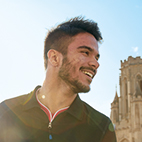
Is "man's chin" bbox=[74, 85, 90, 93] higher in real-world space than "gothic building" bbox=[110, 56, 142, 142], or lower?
lower

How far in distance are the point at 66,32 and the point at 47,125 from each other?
0.88 meters

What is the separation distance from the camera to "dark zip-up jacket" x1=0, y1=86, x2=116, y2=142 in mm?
1973

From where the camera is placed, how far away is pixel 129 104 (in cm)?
3797

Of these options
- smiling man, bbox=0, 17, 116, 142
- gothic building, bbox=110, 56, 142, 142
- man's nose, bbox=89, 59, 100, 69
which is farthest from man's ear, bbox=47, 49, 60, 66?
gothic building, bbox=110, 56, 142, 142

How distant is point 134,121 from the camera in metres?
33.8

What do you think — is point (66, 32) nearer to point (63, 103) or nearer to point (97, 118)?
point (63, 103)

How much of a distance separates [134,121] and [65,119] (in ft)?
111

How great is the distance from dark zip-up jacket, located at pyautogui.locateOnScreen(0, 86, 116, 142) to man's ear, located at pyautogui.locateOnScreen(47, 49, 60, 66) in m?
0.39

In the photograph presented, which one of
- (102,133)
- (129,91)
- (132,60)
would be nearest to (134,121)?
→ (129,91)

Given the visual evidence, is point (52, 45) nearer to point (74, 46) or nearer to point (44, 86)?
point (74, 46)

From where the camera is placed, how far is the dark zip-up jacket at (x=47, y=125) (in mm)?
1973

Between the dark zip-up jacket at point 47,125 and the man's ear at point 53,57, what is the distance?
39 cm

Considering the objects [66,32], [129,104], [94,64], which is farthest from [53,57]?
[129,104]

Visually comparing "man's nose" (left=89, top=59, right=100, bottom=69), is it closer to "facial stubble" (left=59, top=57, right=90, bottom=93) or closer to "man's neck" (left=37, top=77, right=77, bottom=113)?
"facial stubble" (left=59, top=57, right=90, bottom=93)
